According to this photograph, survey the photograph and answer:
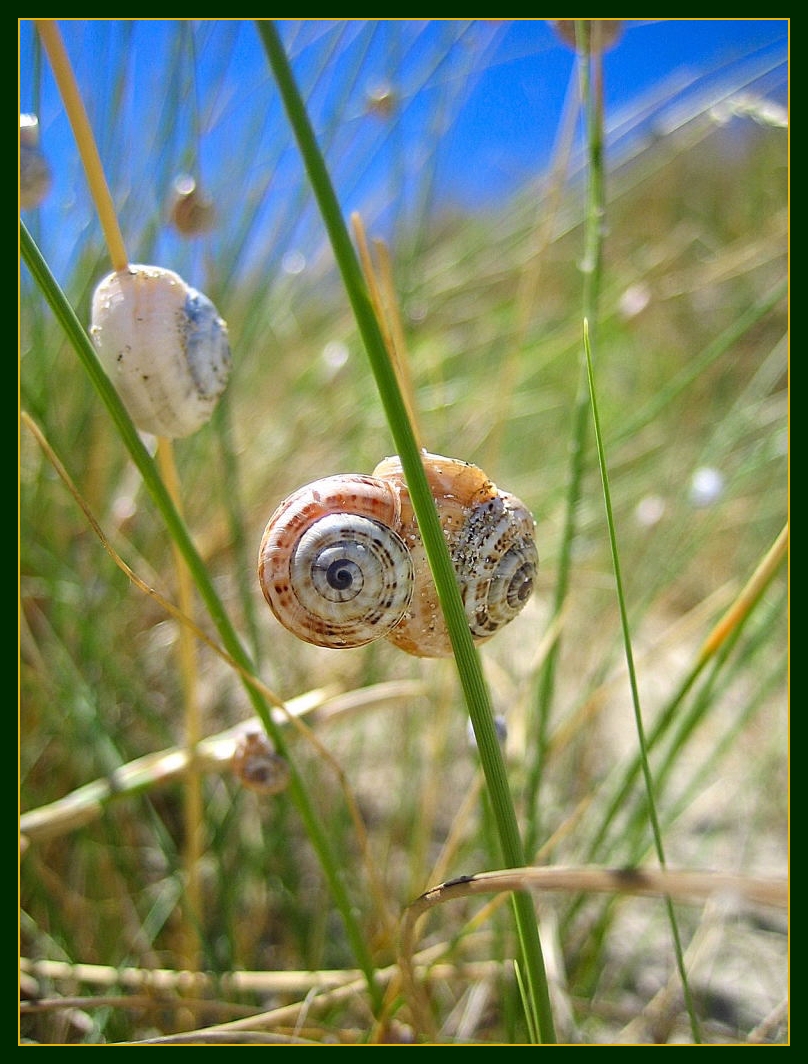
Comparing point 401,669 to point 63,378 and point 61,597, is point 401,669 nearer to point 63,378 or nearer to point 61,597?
point 61,597

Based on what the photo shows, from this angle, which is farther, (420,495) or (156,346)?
(156,346)

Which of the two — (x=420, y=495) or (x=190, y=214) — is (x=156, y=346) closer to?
(x=420, y=495)

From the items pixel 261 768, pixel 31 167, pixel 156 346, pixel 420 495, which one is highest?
pixel 31 167

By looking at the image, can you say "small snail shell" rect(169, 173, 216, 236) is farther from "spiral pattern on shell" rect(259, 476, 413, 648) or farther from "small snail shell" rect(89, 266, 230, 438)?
"spiral pattern on shell" rect(259, 476, 413, 648)

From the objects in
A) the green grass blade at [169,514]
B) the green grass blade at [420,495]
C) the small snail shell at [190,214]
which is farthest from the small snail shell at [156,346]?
the small snail shell at [190,214]

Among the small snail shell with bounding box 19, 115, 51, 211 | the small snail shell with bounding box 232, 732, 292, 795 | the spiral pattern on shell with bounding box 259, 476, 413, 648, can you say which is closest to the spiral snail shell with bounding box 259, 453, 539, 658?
the spiral pattern on shell with bounding box 259, 476, 413, 648

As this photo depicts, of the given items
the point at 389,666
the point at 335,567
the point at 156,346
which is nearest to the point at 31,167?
the point at 156,346
